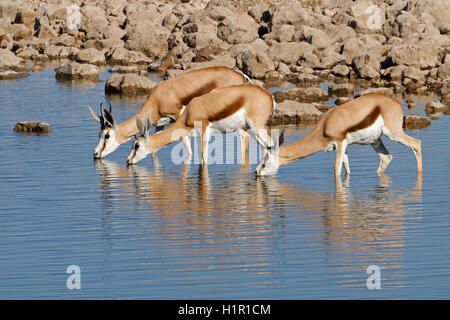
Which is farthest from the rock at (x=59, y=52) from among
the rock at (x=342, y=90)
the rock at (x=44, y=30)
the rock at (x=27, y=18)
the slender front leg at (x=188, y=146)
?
the slender front leg at (x=188, y=146)

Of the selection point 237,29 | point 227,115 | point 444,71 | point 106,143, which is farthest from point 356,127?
point 237,29

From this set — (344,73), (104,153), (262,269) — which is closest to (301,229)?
(262,269)

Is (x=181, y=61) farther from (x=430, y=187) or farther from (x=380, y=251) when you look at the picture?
(x=380, y=251)

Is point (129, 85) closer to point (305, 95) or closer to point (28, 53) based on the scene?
point (305, 95)

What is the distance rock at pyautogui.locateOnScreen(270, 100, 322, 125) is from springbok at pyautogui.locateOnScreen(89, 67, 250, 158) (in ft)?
13.0

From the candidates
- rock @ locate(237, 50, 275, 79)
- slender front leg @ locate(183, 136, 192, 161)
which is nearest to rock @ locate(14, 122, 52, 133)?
slender front leg @ locate(183, 136, 192, 161)

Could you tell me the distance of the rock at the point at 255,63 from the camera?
34.6 meters

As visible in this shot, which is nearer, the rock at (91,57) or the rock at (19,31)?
the rock at (91,57)

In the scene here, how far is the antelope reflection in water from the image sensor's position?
12073 mm

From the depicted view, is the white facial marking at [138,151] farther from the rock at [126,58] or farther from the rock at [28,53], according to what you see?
the rock at [28,53]

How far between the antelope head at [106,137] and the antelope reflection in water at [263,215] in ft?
3.89

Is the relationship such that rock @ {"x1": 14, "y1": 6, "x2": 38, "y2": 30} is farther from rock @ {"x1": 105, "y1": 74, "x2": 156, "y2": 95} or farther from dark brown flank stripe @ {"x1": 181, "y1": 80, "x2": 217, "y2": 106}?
dark brown flank stripe @ {"x1": 181, "y1": 80, "x2": 217, "y2": 106}

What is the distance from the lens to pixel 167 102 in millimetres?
20141
